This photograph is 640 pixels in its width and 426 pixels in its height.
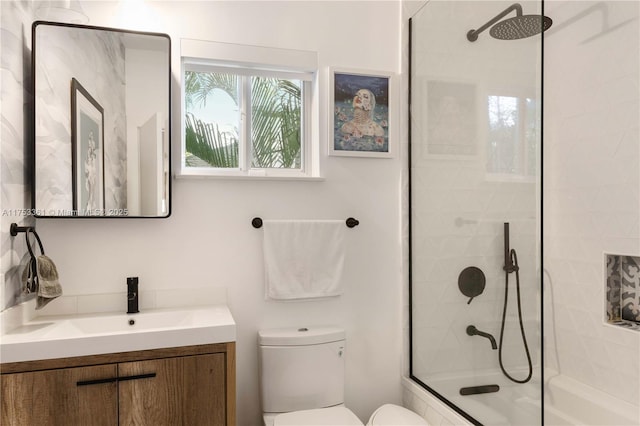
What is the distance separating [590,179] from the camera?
2.00m

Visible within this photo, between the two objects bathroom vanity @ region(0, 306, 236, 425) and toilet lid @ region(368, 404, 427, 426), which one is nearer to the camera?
bathroom vanity @ region(0, 306, 236, 425)

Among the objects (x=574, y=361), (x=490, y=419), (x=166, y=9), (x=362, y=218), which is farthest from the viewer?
(x=362, y=218)

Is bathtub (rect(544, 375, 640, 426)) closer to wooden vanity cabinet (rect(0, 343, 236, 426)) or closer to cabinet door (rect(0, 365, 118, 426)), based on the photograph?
wooden vanity cabinet (rect(0, 343, 236, 426))

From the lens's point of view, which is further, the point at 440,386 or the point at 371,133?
the point at 371,133

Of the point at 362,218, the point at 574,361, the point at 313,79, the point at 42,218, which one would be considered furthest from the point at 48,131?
the point at 574,361

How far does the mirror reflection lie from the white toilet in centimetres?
79

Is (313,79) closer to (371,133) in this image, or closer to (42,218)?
(371,133)

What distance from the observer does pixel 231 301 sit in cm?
199

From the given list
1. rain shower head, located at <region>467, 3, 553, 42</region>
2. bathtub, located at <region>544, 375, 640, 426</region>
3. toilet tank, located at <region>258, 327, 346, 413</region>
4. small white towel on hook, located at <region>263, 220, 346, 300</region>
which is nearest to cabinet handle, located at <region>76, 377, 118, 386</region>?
toilet tank, located at <region>258, 327, 346, 413</region>

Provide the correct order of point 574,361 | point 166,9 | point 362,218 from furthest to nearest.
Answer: point 362,218 < point 574,361 < point 166,9

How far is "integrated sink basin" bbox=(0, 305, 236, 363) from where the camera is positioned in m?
1.35

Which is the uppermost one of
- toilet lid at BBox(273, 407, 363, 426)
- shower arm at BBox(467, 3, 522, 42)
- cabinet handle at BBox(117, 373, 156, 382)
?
shower arm at BBox(467, 3, 522, 42)

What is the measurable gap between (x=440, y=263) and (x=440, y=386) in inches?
22.3

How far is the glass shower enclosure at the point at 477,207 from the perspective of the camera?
4.67 ft
